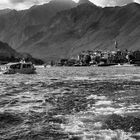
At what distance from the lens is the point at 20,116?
→ 23.9 m

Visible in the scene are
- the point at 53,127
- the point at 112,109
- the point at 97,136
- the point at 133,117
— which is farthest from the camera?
the point at 112,109

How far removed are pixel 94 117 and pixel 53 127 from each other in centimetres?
417

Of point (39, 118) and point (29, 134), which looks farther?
point (39, 118)

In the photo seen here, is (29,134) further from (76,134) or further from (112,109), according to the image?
(112,109)

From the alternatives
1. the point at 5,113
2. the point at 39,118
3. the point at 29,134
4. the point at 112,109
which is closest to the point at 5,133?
the point at 29,134

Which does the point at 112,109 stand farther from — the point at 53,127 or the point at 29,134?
the point at 29,134

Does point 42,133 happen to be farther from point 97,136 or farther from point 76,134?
point 97,136

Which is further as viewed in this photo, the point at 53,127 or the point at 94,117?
the point at 94,117

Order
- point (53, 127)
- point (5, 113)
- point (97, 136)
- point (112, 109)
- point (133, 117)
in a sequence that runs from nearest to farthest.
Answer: point (97, 136)
point (53, 127)
point (133, 117)
point (5, 113)
point (112, 109)

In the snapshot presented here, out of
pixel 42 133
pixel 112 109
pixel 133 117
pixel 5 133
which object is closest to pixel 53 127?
pixel 42 133

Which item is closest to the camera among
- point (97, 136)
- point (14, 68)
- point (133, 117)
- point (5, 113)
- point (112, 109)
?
point (97, 136)

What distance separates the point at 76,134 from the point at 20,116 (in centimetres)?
689

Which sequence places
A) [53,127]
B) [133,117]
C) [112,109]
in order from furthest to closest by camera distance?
[112,109] < [133,117] < [53,127]

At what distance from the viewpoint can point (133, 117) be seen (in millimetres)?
22781
